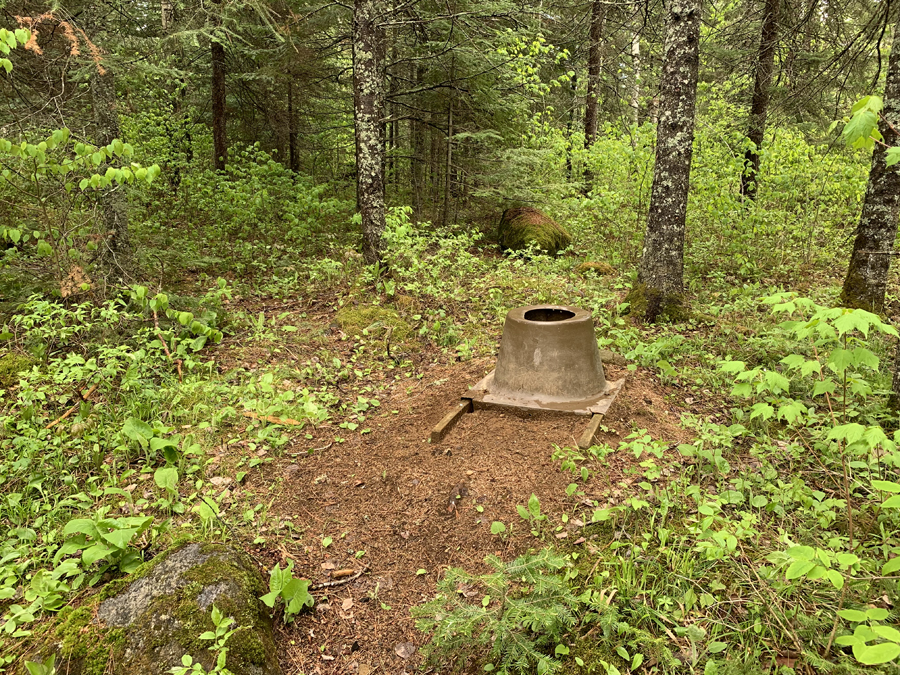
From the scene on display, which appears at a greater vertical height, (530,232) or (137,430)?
(530,232)

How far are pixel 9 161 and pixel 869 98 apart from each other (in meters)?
7.45

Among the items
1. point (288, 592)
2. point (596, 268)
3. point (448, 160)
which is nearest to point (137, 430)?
point (288, 592)

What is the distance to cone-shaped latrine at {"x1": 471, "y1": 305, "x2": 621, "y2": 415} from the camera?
15.6ft

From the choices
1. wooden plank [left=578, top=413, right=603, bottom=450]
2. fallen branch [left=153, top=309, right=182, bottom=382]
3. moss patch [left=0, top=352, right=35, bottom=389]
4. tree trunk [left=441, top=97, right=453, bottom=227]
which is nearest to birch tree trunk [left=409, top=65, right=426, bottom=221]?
tree trunk [left=441, top=97, right=453, bottom=227]

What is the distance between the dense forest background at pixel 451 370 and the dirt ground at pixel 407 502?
0.03 m

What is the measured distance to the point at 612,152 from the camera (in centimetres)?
1141

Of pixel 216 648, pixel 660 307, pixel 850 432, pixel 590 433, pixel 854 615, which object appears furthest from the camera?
pixel 660 307

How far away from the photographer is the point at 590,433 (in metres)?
4.24

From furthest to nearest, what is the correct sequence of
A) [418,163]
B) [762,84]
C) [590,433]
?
1. [418,163]
2. [762,84]
3. [590,433]

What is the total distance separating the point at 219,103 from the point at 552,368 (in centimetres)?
1073

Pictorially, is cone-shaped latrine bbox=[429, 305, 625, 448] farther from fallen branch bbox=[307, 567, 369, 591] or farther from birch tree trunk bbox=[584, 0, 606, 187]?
birch tree trunk bbox=[584, 0, 606, 187]

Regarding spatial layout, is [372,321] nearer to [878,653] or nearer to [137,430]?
[137,430]

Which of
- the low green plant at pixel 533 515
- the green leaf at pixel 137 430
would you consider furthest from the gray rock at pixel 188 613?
the low green plant at pixel 533 515

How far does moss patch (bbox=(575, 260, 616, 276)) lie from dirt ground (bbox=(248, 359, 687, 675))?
13.9 feet
